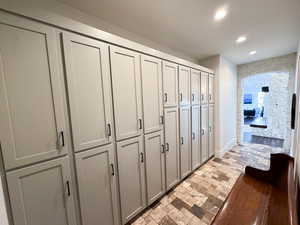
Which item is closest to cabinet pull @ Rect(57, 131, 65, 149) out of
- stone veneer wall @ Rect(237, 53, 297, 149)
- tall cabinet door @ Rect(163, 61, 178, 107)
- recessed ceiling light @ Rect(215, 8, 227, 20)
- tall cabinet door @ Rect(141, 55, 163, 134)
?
tall cabinet door @ Rect(141, 55, 163, 134)

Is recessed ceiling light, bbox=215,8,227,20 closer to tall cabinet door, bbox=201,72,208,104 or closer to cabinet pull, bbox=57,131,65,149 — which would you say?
tall cabinet door, bbox=201,72,208,104

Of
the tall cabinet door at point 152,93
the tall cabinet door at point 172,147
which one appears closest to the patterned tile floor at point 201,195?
the tall cabinet door at point 172,147

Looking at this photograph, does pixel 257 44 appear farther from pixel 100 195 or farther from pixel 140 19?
pixel 100 195

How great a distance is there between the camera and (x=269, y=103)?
5164 mm

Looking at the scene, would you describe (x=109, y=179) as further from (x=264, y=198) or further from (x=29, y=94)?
(x=264, y=198)

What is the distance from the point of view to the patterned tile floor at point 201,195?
68.4 inches

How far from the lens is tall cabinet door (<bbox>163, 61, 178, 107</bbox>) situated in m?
2.04

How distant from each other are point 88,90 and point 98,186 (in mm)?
1000

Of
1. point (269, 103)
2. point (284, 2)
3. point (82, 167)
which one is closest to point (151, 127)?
point (82, 167)

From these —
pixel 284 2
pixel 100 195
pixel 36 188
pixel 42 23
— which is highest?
pixel 284 2

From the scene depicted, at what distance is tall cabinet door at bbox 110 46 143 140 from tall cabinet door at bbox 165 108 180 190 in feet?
2.04

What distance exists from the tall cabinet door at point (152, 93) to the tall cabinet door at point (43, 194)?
3.41ft

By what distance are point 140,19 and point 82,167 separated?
1999 millimetres

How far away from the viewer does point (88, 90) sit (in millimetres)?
1229
